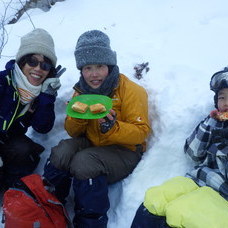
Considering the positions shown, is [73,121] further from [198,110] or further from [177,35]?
[177,35]

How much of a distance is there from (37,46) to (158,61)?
4.31 ft

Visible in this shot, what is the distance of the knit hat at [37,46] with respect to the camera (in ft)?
9.65

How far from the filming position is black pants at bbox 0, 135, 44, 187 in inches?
117

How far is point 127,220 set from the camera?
2541 mm

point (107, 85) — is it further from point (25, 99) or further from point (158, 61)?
point (158, 61)

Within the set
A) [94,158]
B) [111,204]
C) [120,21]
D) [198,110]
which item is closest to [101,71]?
[94,158]

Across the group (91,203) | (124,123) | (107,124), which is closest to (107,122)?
(107,124)

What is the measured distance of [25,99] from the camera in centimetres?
292

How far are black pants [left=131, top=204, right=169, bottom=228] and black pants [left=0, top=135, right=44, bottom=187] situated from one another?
1.40 meters

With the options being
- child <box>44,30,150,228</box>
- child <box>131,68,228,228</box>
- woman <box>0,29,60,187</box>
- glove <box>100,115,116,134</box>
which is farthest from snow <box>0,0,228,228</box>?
glove <box>100,115,116,134</box>

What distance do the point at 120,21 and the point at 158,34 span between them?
81cm

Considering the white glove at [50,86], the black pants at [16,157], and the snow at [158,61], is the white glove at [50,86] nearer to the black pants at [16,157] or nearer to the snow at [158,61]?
the black pants at [16,157]

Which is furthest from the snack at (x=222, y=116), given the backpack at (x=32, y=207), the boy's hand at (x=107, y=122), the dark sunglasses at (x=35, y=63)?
the dark sunglasses at (x=35, y=63)

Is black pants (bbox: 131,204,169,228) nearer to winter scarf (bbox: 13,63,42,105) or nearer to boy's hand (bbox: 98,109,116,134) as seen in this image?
boy's hand (bbox: 98,109,116,134)
